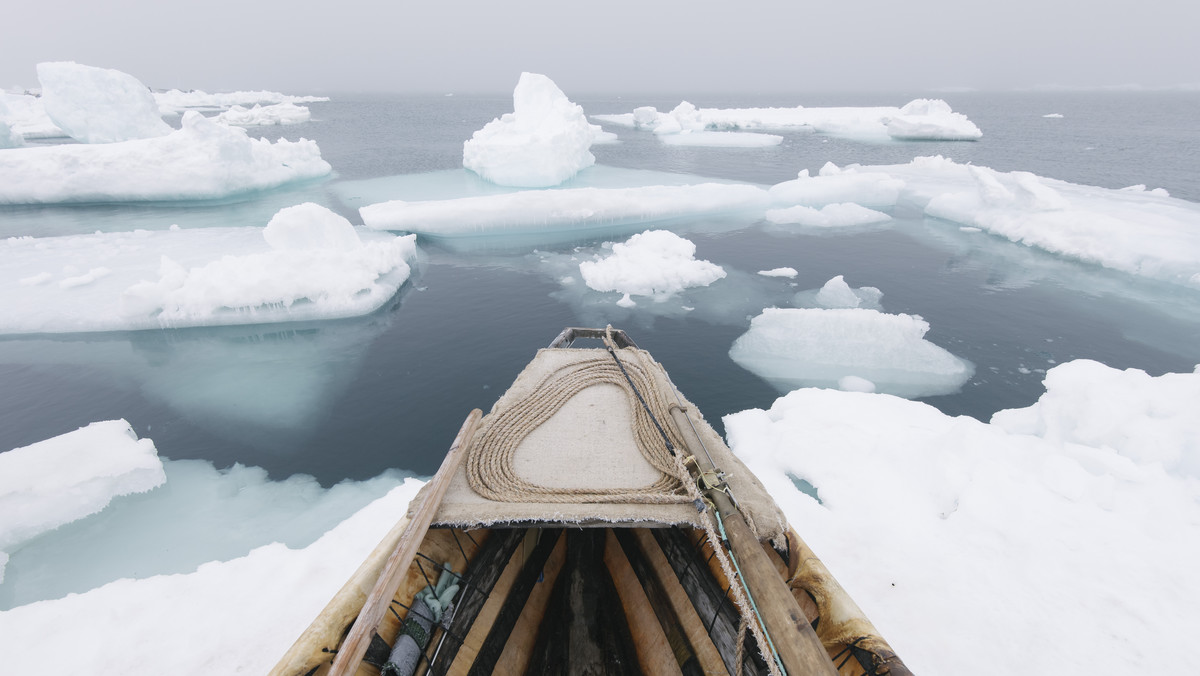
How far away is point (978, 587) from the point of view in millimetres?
4824

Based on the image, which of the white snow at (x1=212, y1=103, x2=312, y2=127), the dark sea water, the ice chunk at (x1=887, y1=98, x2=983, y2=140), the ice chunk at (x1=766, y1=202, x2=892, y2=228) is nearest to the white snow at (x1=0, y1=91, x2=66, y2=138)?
the white snow at (x1=212, y1=103, x2=312, y2=127)

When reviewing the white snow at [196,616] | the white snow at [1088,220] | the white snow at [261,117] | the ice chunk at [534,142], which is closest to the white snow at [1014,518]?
the white snow at [196,616]

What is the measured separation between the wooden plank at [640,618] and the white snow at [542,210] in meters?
15.6

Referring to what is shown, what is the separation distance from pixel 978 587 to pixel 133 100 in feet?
142

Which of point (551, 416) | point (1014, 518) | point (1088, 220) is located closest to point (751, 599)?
point (551, 416)

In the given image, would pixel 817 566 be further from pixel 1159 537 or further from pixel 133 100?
pixel 133 100

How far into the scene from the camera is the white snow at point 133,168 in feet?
71.2

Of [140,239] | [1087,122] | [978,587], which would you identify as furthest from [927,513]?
[1087,122]

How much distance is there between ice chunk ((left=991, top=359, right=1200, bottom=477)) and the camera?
6.11 meters

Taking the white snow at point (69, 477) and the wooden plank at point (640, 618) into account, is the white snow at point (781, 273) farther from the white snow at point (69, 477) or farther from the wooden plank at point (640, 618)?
the white snow at point (69, 477)

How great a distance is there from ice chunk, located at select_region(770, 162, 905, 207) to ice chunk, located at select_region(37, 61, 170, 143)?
36.9m

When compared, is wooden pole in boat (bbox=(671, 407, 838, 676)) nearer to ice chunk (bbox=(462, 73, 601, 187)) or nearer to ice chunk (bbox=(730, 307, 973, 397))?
ice chunk (bbox=(730, 307, 973, 397))

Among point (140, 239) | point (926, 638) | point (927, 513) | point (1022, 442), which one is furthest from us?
point (140, 239)

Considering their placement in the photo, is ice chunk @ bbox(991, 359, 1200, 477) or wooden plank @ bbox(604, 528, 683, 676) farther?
ice chunk @ bbox(991, 359, 1200, 477)
